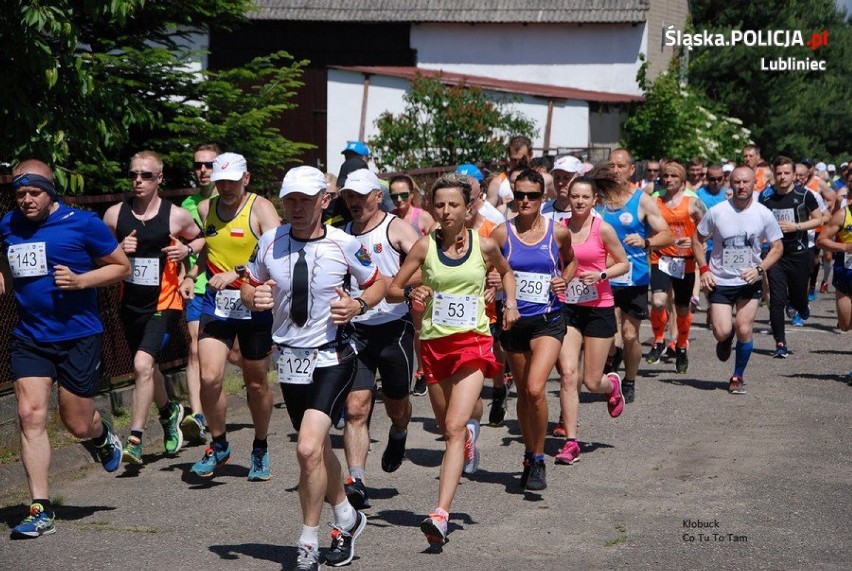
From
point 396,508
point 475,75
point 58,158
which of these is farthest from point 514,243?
point 475,75

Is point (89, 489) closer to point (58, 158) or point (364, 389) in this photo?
point (364, 389)

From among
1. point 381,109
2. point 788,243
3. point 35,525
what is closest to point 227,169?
point 35,525

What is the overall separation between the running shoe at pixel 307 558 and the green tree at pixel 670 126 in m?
31.3

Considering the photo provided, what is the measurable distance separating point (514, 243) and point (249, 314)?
1861 mm

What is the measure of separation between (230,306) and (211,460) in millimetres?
1102

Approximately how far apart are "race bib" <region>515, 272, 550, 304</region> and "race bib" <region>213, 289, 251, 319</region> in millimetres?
1852

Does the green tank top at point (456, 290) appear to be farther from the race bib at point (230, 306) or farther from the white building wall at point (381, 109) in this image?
the white building wall at point (381, 109)

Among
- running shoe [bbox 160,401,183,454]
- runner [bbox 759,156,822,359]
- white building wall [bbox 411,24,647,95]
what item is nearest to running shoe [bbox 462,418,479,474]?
running shoe [bbox 160,401,183,454]

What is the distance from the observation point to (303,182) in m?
6.69

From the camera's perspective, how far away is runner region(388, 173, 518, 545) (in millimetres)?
7734

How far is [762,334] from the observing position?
17172mm

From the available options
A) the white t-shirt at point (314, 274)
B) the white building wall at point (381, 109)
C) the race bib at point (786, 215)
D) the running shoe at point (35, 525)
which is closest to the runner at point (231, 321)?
the running shoe at point (35, 525)

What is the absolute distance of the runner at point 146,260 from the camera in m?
9.46

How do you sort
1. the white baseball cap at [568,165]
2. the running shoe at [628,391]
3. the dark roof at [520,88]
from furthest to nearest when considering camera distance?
the dark roof at [520,88], the running shoe at [628,391], the white baseball cap at [568,165]
